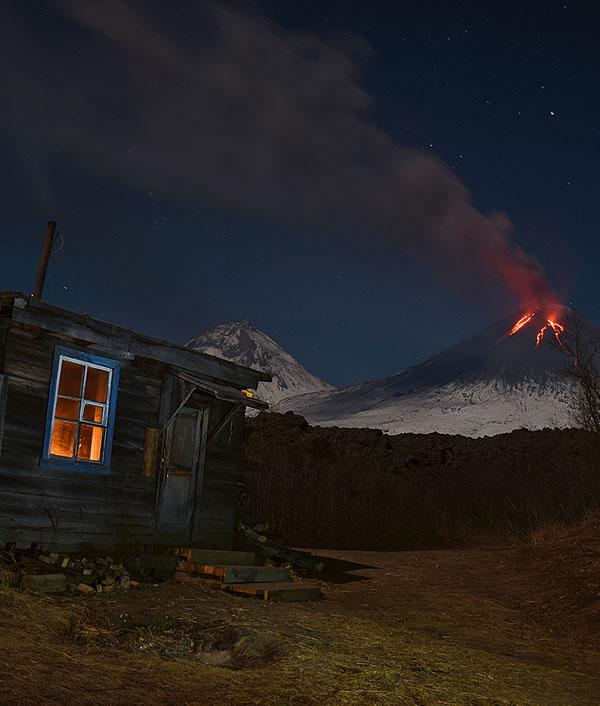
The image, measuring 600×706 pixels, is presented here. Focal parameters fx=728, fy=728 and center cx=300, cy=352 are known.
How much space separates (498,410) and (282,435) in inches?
2983

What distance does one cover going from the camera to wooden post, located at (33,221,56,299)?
12.9 metres

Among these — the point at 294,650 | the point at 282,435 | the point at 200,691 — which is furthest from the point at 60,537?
the point at 282,435

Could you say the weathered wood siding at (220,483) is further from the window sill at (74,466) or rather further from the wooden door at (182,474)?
the window sill at (74,466)

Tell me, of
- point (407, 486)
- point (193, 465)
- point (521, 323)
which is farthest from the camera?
point (521, 323)

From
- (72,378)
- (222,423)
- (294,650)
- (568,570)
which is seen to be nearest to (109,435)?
(72,378)

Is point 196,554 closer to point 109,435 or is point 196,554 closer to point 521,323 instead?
point 109,435

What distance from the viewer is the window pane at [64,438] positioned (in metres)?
11.1

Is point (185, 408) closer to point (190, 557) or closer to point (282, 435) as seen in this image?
point (190, 557)

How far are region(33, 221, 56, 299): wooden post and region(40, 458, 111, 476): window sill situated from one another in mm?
3376

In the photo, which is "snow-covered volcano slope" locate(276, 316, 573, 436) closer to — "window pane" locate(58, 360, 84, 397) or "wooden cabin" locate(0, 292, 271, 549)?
"wooden cabin" locate(0, 292, 271, 549)

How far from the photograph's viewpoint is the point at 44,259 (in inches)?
514

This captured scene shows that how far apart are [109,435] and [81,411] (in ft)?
2.39

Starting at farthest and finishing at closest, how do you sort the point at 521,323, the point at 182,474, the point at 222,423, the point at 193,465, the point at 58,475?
the point at 521,323, the point at 222,423, the point at 193,465, the point at 182,474, the point at 58,475

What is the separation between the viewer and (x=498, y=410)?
378 feet
